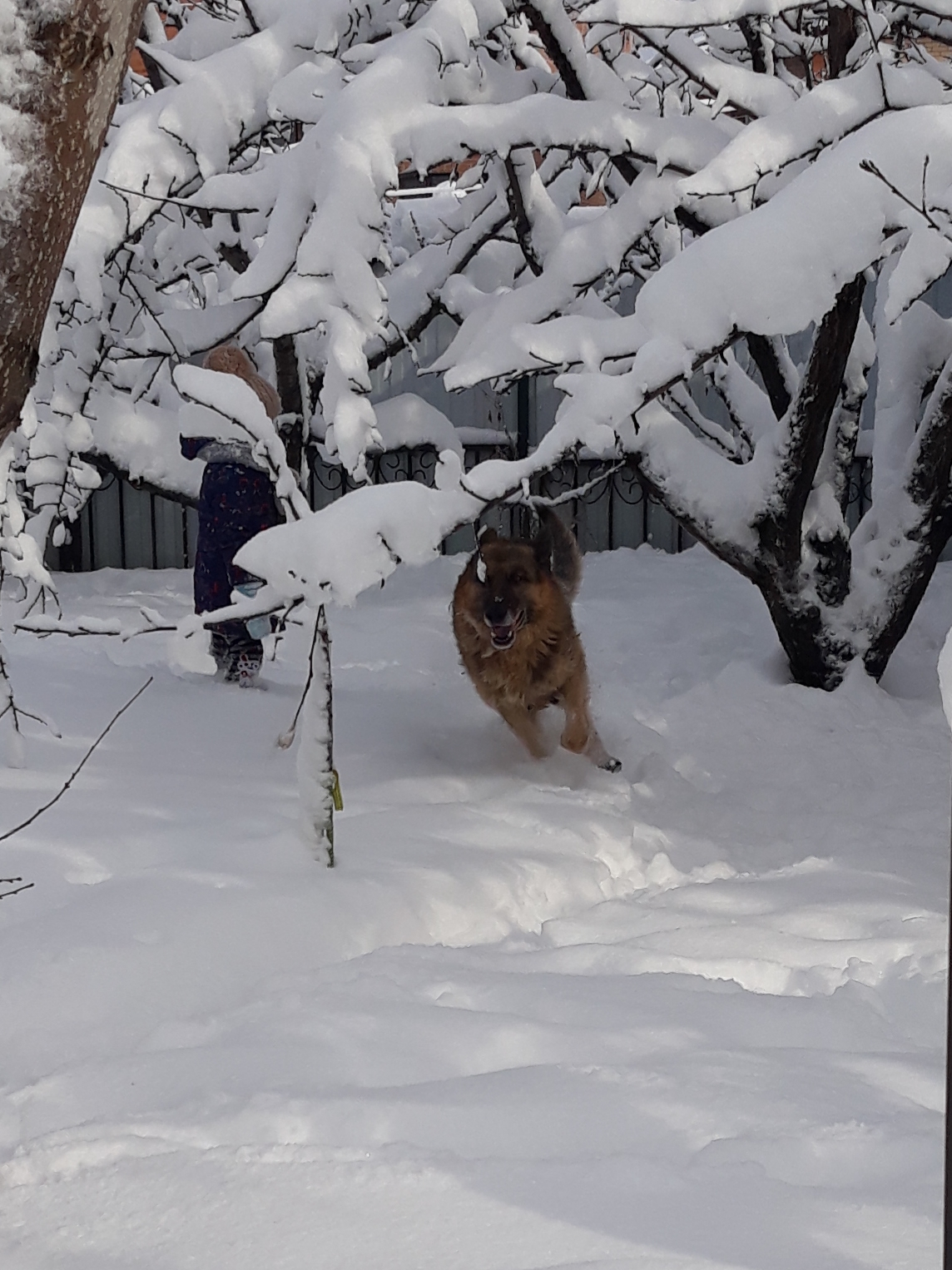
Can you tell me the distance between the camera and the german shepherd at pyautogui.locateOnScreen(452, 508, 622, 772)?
15.8ft

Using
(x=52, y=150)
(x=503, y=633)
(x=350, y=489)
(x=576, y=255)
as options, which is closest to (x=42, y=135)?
(x=52, y=150)

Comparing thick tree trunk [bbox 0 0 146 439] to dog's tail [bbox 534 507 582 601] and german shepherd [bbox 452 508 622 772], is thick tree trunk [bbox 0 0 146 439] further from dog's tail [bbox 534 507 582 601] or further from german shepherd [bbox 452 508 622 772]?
dog's tail [bbox 534 507 582 601]

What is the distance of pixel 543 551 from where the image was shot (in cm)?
500

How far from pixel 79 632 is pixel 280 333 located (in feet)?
3.41

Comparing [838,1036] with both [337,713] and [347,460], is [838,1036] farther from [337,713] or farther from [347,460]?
[337,713]

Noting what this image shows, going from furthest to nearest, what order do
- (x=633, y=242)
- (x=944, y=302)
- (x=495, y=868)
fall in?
(x=944, y=302) < (x=633, y=242) < (x=495, y=868)

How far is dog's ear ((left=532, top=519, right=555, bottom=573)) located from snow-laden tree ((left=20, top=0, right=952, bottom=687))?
2.01 feet

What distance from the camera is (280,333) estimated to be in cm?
335

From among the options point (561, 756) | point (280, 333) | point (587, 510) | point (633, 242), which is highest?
point (633, 242)

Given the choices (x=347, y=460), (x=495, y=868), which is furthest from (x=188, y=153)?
(x=495, y=868)

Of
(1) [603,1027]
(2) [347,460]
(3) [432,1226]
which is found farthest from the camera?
(2) [347,460]

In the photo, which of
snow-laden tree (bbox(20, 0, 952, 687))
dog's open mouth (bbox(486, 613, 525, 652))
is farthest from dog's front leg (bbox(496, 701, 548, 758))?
snow-laden tree (bbox(20, 0, 952, 687))

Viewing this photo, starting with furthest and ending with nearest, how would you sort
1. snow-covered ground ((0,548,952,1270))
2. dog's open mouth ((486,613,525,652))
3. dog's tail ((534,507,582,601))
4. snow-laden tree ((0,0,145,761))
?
1. dog's tail ((534,507,582,601))
2. dog's open mouth ((486,613,525,652))
3. snow-covered ground ((0,548,952,1270))
4. snow-laden tree ((0,0,145,761))

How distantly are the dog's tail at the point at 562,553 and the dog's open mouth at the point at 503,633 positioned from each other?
1.45 feet
